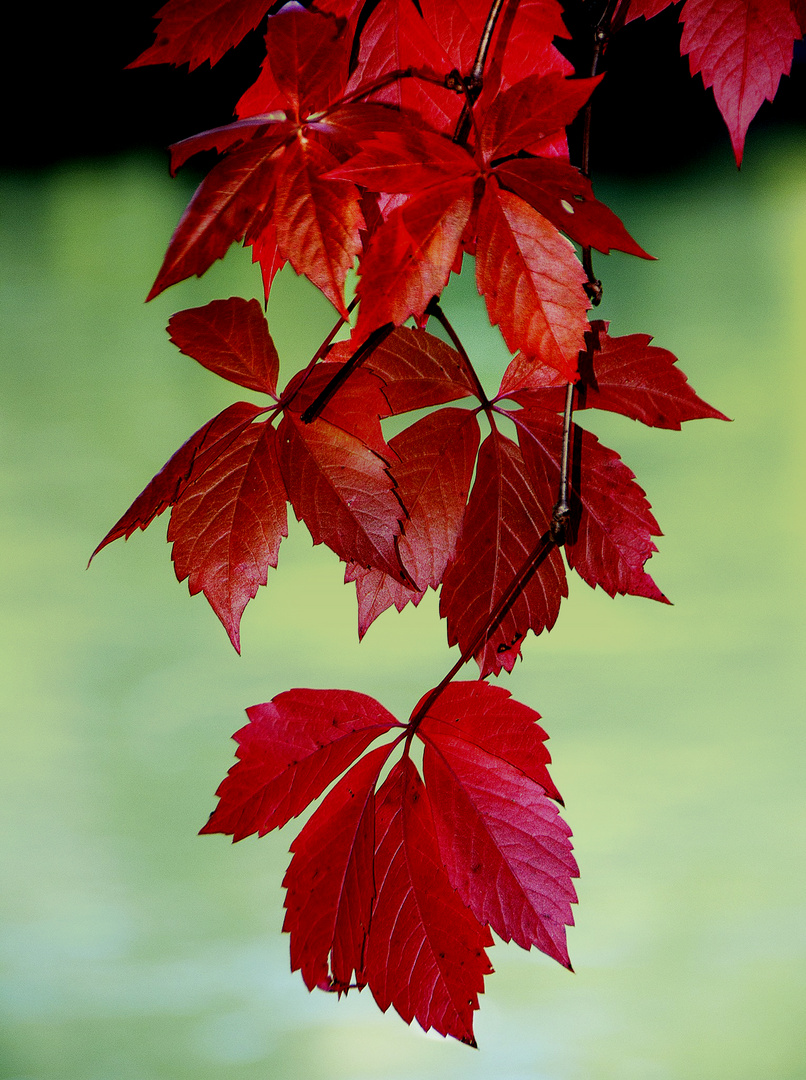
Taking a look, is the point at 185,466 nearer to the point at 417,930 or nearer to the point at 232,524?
the point at 232,524

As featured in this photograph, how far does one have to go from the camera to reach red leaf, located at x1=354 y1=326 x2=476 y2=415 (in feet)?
1.04

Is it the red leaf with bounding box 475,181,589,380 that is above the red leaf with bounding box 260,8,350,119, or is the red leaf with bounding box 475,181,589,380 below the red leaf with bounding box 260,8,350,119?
below

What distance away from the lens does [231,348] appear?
32cm

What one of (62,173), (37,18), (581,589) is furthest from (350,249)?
(37,18)

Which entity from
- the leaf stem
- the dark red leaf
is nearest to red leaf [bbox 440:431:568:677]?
the leaf stem

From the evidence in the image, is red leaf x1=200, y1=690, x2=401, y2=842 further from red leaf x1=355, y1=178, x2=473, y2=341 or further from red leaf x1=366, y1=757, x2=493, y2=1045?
red leaf x1=355, y1=178, x2=473, y2=341

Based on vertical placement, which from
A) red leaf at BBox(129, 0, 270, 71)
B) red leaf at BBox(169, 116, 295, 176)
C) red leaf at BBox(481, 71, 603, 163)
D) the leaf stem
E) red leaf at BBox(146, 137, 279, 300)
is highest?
red leaf at BBox(129, 0, 270, 71)

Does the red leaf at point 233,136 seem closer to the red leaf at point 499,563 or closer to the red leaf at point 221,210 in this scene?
the red leaf at point 221,210

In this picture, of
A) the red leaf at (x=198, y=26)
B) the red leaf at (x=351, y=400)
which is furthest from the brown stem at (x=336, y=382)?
the red leaf at (x=198, y=26)

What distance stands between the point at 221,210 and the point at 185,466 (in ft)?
0.25

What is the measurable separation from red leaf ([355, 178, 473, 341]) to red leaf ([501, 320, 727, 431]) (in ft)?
0.24

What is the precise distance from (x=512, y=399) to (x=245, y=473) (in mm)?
90

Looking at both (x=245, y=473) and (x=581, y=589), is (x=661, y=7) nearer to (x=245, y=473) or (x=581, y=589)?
(x=245, y=473)

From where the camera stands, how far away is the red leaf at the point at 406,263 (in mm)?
256
